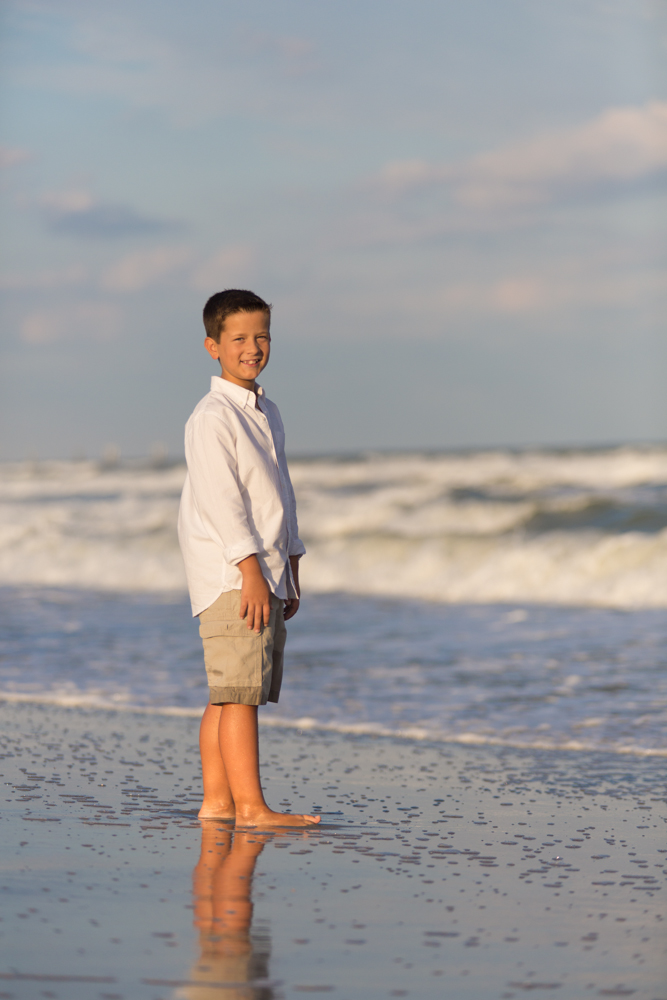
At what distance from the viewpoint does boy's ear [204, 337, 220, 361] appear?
351 centimetres

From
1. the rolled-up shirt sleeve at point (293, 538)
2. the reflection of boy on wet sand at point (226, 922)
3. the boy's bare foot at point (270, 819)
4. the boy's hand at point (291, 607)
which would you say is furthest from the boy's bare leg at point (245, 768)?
the rolled-up shirt sleeve at point (293, 538)

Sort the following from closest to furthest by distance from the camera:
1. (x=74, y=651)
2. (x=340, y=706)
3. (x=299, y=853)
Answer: (x=299, y=853) → (x=340, y=706) → (x=74, y=651)

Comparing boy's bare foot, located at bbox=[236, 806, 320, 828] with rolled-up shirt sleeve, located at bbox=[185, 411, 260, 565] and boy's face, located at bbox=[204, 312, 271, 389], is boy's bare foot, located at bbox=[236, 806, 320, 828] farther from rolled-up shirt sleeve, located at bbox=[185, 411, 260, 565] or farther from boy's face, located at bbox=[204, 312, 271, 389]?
boy's face, located at bbox=[204, 312, 271, 389]

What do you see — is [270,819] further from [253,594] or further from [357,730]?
[357,730]

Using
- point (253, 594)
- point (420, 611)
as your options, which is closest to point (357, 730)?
point (253, 594)

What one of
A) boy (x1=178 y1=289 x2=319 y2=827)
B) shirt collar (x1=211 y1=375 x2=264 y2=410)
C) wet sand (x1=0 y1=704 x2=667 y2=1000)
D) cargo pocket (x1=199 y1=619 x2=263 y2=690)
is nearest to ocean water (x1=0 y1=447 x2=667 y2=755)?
wet sand (x1=0 y1=704 x2=667 y2=1000)

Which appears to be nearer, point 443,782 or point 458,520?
point 443,782

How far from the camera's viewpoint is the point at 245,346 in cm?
345

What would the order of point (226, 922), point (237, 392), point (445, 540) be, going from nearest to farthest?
point (226, 922)
point (237, 392)
point (445, 540)

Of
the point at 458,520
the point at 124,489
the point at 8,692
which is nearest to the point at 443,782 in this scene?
the point at 8,692

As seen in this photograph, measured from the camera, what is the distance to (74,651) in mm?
8047

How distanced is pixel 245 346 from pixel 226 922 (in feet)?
5.40

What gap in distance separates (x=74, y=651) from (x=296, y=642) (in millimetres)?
1556

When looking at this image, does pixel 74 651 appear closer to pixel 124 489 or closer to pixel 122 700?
pixel 122 700
